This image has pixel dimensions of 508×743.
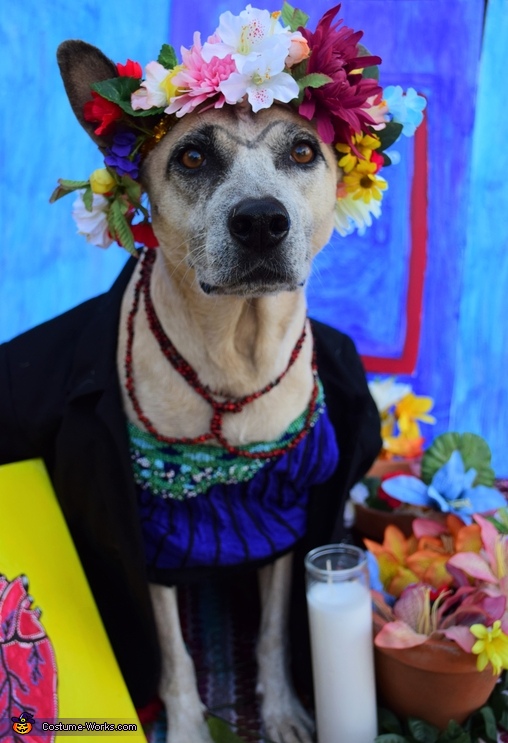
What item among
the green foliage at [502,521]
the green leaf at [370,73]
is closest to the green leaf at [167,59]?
the green leaf at [370,73]

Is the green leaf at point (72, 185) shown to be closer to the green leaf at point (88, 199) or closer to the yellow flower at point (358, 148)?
A: the green leaf at point (88, 199)

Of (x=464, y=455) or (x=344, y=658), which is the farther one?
(x=464, y=455)

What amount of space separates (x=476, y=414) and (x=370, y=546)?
1189 mm

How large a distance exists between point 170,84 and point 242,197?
12.1 inches

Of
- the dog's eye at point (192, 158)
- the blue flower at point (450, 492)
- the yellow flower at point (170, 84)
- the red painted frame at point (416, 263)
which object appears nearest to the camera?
the yellow flower at point (170, 84)

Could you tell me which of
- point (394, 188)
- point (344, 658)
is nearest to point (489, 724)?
point (344, 658)

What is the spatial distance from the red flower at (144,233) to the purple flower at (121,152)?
0.50ft

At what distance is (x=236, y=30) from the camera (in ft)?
5.29

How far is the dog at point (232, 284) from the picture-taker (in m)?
1.66

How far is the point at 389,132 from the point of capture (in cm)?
192

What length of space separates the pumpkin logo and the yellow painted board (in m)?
0.07

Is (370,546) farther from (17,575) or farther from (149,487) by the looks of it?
Answer: (17,575)

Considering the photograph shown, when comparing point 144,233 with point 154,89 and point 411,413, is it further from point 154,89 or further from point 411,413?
point 411,413

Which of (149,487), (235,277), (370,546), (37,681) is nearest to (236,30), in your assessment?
(235,277)
